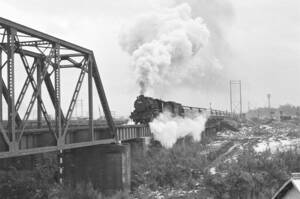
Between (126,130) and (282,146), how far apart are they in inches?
671

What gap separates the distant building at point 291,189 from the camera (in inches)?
322

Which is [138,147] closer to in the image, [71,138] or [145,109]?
[145,109]

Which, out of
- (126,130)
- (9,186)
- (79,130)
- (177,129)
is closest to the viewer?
(79,130)

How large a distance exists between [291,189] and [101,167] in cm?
2187

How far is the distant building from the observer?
8.17 metres

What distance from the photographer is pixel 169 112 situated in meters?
41.7

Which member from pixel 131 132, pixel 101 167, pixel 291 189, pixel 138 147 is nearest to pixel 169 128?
pixel 138 147

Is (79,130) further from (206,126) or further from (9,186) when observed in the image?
(206,126)

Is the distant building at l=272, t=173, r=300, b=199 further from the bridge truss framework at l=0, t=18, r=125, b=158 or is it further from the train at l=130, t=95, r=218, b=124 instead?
the train at l=130, t=95, r=218, b=124

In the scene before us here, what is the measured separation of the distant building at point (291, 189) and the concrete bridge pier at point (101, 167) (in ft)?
67.9

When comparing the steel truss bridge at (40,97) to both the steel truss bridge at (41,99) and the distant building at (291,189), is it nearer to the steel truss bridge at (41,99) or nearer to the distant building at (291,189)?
the steel truss bridge at (41,99)

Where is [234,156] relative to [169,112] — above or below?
below

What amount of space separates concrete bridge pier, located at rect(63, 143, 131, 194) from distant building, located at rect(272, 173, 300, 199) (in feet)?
67.9

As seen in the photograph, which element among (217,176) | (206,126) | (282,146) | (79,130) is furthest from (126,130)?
(206,126)
